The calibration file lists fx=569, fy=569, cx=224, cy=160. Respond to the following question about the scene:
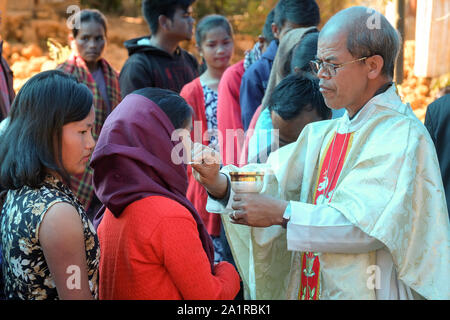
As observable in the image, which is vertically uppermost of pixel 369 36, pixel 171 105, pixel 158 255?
pixel 369 36

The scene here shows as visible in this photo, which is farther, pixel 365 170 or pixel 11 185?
pixel 365 170

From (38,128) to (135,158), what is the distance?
0.38m

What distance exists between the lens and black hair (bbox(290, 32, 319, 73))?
365 cm

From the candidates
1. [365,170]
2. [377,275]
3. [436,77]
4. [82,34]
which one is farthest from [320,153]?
[436,77]

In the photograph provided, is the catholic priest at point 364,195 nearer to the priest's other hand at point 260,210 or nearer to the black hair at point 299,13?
the priest's other hand at point 260,210

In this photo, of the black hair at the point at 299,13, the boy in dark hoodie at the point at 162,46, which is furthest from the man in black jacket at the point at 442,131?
the boy in dark hoodie at the point at 162,46

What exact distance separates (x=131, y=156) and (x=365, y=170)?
3.11 feet

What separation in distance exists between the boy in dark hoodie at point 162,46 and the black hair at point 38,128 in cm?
276

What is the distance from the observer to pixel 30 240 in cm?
196

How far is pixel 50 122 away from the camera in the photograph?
6.79 ft

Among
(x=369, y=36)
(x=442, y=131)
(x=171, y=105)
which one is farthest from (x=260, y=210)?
(x=442, y=131)

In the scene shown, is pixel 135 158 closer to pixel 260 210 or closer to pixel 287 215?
pixel 260 210

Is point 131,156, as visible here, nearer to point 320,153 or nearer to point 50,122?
point 50,122

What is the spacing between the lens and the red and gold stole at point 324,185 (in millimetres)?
2547
